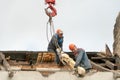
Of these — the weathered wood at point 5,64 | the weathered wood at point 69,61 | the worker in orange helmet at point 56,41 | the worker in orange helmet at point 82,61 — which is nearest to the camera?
the weathered wood at point 69,61

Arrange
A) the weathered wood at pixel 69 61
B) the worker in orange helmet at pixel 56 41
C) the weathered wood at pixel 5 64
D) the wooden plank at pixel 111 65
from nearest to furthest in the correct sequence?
the weathered wood at pixel 69 61
the weathered wood at pixel 5 64
the wooden plank at pixel 111 65
the worker in orange helmet at pixel 56 41

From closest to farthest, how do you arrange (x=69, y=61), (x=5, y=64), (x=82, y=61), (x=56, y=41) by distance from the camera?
(x=82, y=61), (x=5, y=64), (x=69, y=61), (x=56, y=41)

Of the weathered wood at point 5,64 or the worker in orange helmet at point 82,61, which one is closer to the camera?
the weathered wood at point 5,64

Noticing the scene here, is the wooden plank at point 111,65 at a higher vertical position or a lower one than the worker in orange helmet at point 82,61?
lower

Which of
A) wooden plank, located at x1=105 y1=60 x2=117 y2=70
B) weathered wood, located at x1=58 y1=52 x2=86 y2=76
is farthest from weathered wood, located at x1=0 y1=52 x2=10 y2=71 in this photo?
wooden plank, located at x1=105 y1=60 x2=117 y2=70

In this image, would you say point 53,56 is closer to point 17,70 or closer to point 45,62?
point 45,62

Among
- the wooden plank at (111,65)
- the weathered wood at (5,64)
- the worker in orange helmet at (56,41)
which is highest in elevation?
the worker in orange helmet at (56,41)

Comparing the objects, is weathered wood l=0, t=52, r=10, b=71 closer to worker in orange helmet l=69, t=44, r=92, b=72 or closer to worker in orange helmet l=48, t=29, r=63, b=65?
worker in orange helmet l=48, t=29, r=63, b=65

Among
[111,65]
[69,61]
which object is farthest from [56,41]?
[111,65]

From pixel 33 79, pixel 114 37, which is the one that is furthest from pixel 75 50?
pixel 114 37

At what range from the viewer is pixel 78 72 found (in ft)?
73.8

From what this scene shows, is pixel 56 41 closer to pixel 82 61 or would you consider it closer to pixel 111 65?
pixel 111 65

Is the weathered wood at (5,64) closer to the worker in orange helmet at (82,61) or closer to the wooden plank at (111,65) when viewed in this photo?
the worker in orange helmet at (82,61)

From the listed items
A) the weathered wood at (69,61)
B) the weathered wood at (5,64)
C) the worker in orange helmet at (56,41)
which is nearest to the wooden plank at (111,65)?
the weathered wood at (69,61)
